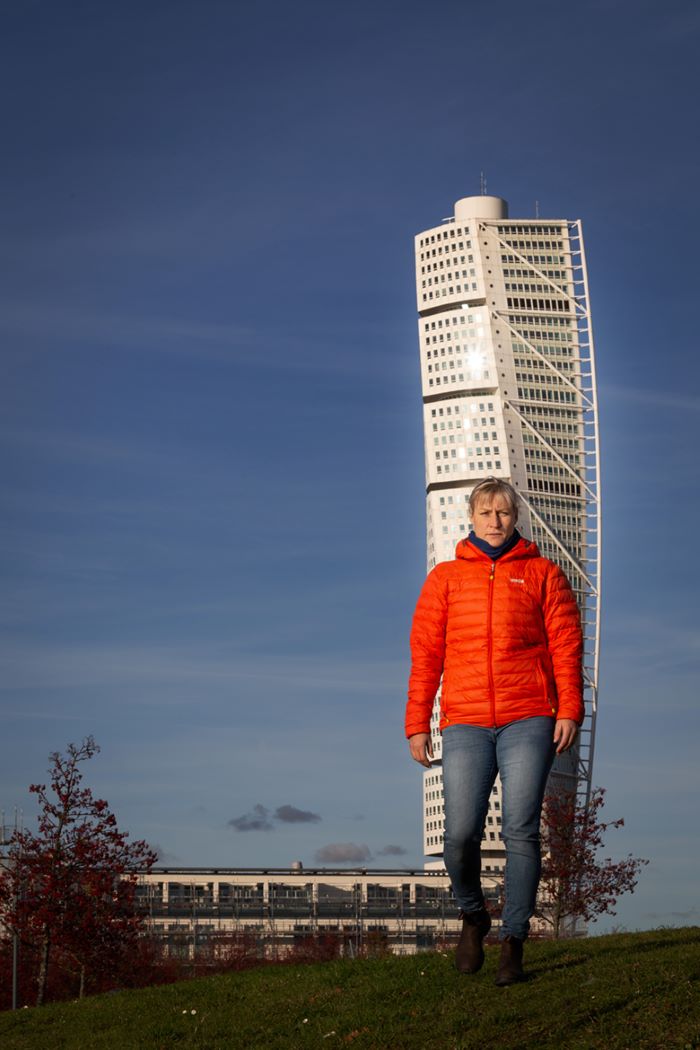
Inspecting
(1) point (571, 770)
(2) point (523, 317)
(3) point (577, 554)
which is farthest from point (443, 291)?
(1) point (571, 770)

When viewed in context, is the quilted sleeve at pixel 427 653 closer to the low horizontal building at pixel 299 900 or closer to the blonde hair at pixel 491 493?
the blonde hair at pixel 491 493

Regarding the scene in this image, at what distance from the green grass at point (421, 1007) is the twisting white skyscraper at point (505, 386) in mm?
156311

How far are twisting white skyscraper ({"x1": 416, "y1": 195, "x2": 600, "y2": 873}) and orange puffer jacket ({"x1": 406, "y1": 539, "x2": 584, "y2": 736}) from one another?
525 ft

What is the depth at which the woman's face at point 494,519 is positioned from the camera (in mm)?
11438

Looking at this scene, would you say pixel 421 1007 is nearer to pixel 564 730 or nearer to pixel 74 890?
pixel 564 730

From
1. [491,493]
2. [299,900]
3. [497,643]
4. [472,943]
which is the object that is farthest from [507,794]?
[299,900]

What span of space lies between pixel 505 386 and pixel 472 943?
17695cm

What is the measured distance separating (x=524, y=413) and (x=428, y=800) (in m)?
52.6

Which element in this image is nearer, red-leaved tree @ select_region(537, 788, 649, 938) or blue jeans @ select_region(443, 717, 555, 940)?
blue jeans @ select_region(443, 717, 555, 940)

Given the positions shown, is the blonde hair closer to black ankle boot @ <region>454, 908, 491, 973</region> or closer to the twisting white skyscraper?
black ankle boot @ <region>454, 908, 491, 973</region>

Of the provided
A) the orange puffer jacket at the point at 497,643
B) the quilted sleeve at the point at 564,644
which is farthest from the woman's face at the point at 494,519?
the quilted sleeve at the point at 564,644

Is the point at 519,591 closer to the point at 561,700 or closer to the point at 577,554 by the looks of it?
the point at 561,700

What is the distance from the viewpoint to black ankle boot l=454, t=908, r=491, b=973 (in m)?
11.8

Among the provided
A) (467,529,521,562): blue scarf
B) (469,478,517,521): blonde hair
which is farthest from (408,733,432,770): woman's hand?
(469,478,517,521): blonde hair
